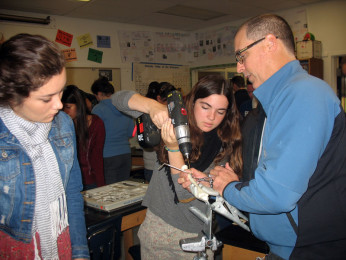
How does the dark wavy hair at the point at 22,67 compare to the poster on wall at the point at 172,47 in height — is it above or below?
below

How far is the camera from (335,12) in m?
4.32

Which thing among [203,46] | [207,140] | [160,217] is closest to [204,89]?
[207,140]

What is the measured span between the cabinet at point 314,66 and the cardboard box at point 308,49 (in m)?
0.07

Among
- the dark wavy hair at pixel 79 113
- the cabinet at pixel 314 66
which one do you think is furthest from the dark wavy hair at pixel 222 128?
the cabinet at pixel 314 66

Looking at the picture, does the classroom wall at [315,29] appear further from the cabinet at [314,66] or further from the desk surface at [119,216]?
the desk surface at [119,216]

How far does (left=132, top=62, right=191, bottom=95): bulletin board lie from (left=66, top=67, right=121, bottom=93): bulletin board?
1.18 ft

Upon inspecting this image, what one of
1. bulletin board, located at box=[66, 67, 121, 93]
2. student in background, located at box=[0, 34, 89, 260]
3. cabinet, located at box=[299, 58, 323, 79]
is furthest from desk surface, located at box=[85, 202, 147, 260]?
cabinet, located at box=[299, 58, 323, 79]

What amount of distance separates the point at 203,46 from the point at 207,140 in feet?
16.1

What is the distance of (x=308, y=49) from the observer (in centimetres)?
428

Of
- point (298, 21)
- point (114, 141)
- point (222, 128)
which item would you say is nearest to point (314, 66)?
point (298, 21)

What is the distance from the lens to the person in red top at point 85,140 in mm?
2611

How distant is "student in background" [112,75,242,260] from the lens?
1361mm

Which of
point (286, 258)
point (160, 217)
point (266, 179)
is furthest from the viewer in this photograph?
point (160, 217)

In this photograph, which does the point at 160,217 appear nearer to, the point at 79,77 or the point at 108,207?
the point at 108,207
